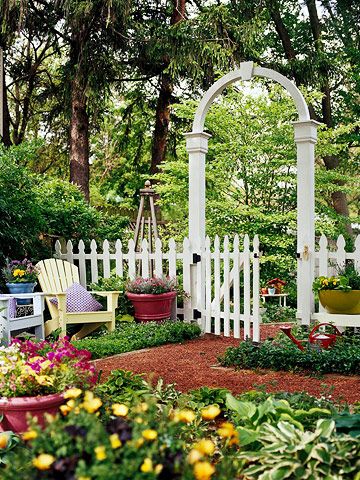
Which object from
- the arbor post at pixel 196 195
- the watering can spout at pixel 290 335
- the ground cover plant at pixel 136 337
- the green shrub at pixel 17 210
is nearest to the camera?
the watering can spout at pixel 290 335

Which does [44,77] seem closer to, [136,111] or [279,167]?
[136,111]

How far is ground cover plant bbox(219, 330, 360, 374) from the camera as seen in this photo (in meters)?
4.97

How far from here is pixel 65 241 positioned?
8.41 meters

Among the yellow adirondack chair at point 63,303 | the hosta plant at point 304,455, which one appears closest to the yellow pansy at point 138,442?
the hosta plant at point 304,455

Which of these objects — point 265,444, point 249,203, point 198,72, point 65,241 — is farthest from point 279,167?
point 265,444

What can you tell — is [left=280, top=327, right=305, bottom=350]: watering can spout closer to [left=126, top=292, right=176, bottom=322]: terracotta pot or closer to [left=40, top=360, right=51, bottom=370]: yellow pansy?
[left=126, top=292, right=176, bottom=322]: terracotta pot

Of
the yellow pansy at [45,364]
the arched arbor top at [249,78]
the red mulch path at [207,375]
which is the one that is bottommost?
the red mulch path at [207,375]

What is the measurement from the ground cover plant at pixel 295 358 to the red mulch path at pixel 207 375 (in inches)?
3.8

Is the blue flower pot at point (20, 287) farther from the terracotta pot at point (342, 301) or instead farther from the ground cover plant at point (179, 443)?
the ground cover plant at point (179, 443)

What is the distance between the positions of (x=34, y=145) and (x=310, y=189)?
126 inches

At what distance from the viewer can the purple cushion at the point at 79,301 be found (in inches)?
270

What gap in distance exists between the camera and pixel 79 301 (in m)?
6.90

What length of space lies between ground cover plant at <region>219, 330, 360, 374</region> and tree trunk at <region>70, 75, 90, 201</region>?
6289 mm

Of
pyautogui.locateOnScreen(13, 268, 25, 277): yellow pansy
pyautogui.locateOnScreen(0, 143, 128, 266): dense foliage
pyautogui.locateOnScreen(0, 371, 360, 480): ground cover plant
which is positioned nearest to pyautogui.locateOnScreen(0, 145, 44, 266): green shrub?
pyautogui.locateOnScreen(0, 143, 128, 266): dense foliage
